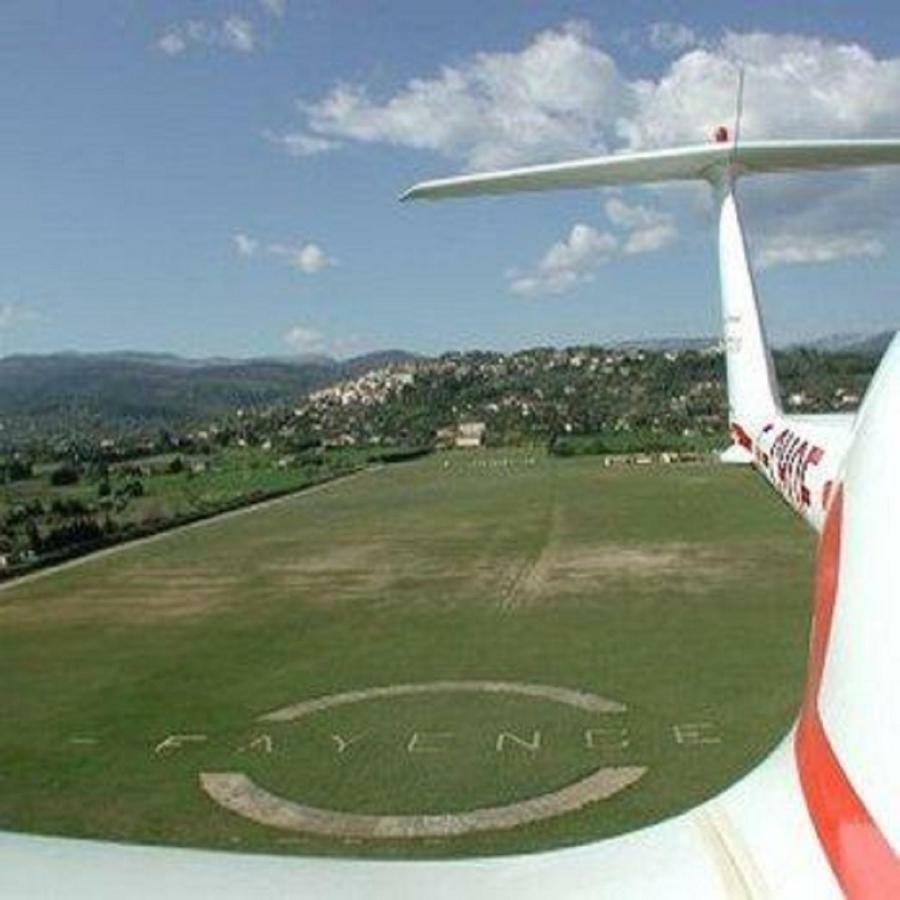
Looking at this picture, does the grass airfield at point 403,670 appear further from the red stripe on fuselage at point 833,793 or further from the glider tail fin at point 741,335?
the red stripe on fuselage at point 833,793

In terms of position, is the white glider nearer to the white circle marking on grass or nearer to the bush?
the white circle marking on grass

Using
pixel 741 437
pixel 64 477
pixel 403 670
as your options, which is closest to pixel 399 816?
pixel 741 437

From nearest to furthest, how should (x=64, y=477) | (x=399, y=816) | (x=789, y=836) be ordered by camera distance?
1. (x=789, y=836)
2. (x=399, y=816)
3. (x=64, y=477)

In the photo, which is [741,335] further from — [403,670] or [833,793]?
[833,793]

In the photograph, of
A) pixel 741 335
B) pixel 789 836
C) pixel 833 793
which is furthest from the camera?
pixel 741 335

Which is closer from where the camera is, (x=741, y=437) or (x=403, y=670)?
(x=741, y=437)

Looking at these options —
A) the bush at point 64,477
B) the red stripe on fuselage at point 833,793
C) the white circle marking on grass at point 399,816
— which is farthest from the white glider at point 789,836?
the bush at point 64,477

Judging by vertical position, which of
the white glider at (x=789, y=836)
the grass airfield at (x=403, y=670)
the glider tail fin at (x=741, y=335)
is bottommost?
the grass airfield at (x=403, y=670)

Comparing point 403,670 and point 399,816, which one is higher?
point 399,816

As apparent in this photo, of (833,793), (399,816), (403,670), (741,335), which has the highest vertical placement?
(741,335)
